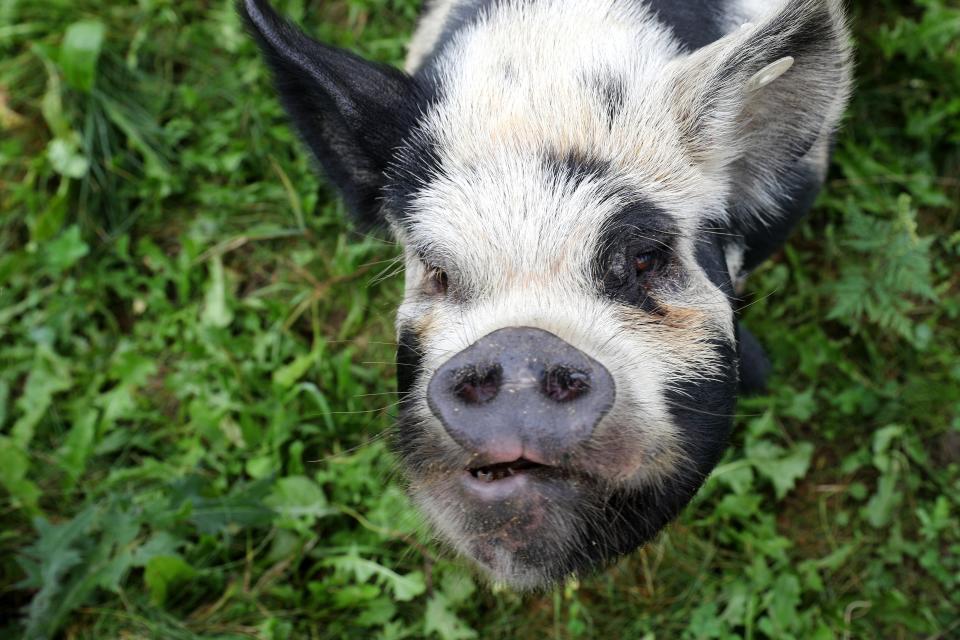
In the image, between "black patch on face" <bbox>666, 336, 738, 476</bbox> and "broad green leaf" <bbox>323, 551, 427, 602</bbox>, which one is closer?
"black patch on face" <bbox>666, 336, 738, 476</bbox>

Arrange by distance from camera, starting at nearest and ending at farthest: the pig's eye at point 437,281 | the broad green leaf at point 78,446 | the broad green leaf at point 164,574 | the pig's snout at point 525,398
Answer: the pig's snout at point 525,398 < the pig's eye at point 437,281 < the broad green leaf at point 164,574 < the broad green leaf at point 78,446

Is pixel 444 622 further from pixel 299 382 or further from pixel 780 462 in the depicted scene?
pixel 780 462

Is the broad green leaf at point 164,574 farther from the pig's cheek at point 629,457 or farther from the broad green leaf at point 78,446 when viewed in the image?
the pig's cheek at point 629,457

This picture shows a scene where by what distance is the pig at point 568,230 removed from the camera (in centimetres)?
201

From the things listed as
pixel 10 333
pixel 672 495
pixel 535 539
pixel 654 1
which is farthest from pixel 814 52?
pixel 10 333

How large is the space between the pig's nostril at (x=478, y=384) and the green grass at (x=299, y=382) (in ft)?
3.35

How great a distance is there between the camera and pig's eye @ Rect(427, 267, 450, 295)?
2441 millimetres

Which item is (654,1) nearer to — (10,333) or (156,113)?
(156,113)

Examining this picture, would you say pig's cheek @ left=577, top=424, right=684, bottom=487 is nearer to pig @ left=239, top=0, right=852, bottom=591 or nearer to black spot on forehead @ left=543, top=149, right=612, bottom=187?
pig @ left=239, top=0, right=852, bottom=591

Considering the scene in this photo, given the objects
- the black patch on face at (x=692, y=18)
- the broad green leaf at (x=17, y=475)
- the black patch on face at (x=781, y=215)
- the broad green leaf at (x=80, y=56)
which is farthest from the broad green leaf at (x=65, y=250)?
the black patch on face at (x=781, y=215)

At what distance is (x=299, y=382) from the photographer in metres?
4.04

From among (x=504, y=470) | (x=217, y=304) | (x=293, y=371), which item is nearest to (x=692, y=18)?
(x=504, y=470)

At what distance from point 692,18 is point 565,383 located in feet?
4.73

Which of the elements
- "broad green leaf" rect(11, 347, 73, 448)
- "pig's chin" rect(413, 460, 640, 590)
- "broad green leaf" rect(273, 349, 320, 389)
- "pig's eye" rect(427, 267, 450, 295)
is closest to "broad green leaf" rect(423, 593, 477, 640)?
"broad green leaf" rect(273, 349, 320, 389)
